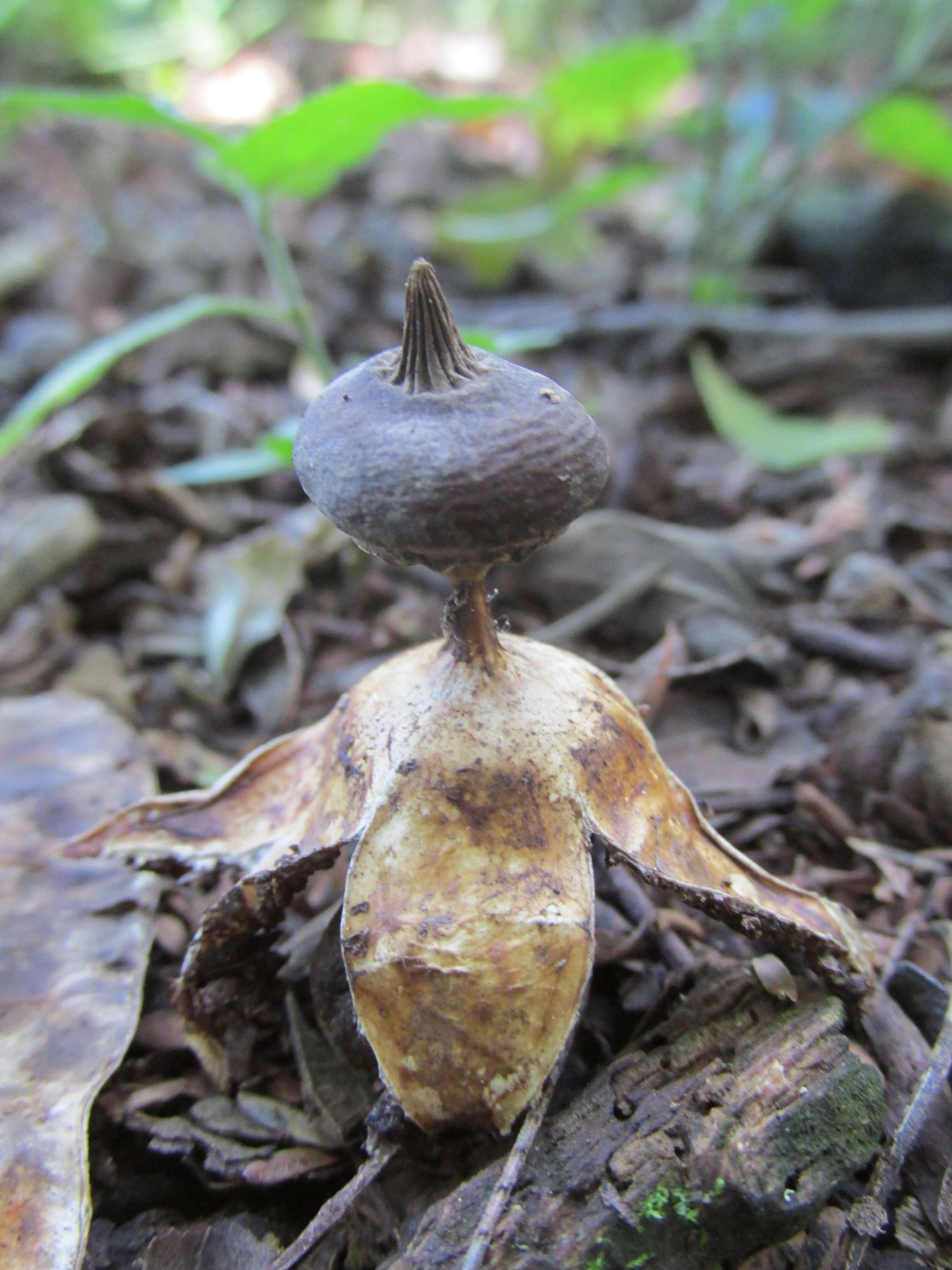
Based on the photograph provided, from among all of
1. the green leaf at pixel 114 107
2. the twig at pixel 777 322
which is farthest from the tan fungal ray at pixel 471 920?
the twig at pixel 777 322

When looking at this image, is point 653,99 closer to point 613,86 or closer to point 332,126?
point 613,86

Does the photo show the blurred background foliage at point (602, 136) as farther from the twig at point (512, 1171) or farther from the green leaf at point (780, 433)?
the twig at point (512, 1171)

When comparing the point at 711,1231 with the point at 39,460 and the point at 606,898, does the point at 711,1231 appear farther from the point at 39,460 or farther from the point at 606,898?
the point at 39,460

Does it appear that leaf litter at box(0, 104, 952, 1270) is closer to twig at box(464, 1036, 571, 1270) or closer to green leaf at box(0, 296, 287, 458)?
twig at box(464, 1036, 571, 1270)

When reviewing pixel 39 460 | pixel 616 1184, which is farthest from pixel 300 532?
pixel 616 1184

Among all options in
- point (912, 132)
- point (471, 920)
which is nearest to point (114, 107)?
point (471, 920)

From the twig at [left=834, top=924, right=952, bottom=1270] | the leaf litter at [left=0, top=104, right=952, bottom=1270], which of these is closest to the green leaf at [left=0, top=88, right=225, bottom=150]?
the leaf litter at [left=0, top=104, right=952, bottom=1270]
